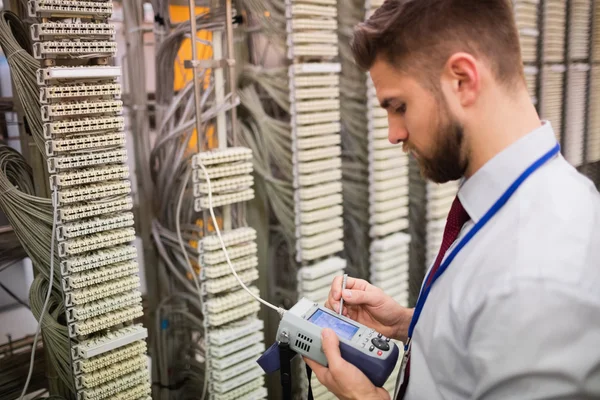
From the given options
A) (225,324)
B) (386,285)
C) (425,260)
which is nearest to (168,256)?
(225,324)

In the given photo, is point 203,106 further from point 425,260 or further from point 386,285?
point 425,260

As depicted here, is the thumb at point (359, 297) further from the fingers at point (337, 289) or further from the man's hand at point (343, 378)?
the man's hand at point (343, 378)

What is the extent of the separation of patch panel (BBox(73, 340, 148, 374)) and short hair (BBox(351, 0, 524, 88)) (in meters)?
Answer: 1.23

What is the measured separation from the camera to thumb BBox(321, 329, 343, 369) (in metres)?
1.21

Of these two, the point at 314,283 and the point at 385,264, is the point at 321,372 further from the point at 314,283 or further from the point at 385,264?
the point at 385,264

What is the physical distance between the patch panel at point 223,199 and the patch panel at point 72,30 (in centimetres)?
63

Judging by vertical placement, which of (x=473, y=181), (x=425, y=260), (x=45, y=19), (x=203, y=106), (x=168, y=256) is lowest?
(x=425, y=260)

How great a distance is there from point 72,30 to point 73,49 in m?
0.05

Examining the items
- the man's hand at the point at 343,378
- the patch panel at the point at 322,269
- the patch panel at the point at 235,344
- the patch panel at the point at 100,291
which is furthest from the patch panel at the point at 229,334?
the man's hand at the point at 343,378

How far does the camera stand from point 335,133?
242cm

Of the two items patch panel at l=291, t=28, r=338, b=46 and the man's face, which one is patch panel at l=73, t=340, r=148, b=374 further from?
patch panel at l=291, t=28, r=338, b=46

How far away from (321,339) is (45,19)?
1.14 metres

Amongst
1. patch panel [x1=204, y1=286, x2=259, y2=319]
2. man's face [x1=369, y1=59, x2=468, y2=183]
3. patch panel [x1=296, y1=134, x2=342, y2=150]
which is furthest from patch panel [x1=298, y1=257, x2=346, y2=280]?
man's face [x1=369, y1=59, x2=468, y2=183]

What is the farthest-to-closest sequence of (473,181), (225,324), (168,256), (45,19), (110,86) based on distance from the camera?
(168,256)
(225,324)
(110,86)
(45,19)
(473,181)
